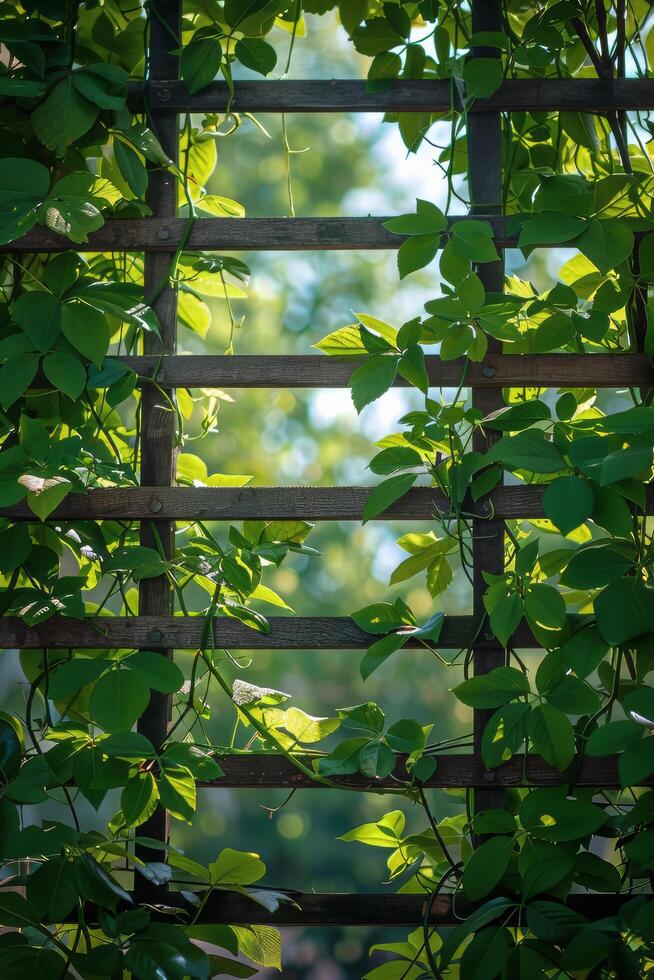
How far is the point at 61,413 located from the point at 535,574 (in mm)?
653

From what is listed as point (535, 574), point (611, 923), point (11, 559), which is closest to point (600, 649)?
point (535, 574)

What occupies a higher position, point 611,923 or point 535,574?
Answer: point 535,574

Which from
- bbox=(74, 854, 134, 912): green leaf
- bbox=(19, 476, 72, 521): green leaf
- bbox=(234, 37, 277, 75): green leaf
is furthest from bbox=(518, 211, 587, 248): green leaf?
bbox=(74, 854, 134, 912): green leaf

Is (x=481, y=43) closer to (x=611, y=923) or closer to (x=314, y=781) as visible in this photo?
(x=314, y=781)

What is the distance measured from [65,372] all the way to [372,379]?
357 millimetres

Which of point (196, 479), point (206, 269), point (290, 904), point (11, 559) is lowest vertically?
point (290, 904)

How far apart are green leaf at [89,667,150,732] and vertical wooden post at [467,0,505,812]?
0.40 m

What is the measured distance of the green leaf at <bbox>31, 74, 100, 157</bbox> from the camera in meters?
1.05

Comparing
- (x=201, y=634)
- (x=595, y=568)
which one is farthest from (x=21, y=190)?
(x=595, y=568)

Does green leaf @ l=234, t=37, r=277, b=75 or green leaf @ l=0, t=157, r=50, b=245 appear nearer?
green leaf @ l=0, t=157, r=50, b=245

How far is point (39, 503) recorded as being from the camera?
38.7 inches

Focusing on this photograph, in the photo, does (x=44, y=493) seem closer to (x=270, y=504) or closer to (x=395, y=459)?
(x=270, y=504)

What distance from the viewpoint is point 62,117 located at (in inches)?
41.6

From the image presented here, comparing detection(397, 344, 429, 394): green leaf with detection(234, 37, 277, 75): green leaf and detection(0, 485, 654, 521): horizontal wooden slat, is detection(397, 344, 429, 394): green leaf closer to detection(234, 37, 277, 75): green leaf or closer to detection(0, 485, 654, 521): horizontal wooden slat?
detection(0, 485, 654, 521): horizontal wooden slat
